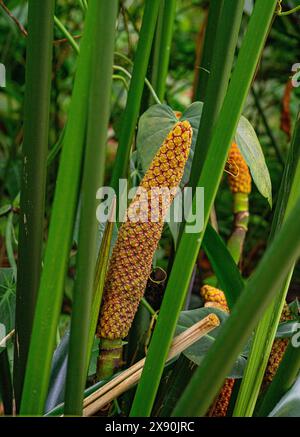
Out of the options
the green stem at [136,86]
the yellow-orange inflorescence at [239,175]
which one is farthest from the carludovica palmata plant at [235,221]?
the green stem at [136,86]

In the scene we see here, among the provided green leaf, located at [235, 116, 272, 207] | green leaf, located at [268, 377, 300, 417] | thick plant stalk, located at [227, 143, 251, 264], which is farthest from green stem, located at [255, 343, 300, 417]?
thick plant stalk, located at [227, 143, 251, 264]

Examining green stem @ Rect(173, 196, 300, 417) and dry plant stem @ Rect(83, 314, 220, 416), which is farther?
dry plant stem @ Rect(83, 314, 220, 416)

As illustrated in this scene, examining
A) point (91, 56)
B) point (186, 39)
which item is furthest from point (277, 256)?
point (186, 39)

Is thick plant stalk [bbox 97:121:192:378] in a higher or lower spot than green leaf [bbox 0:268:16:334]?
higher

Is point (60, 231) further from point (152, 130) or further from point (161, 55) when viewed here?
point (161, 55)

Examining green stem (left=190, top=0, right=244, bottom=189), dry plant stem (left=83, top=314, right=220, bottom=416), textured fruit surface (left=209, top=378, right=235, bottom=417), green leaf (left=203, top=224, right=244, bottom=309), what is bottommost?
textured fruit surface (left=209, top=378, right=235, bottom=417)

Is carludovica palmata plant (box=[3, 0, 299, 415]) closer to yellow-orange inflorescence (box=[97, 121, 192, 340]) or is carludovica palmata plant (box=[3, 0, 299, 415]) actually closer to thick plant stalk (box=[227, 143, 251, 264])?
yellow-orange inflorescence (box=[97, 121, 192, 340])

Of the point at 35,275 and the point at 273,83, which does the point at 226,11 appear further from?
the point at 273,83
